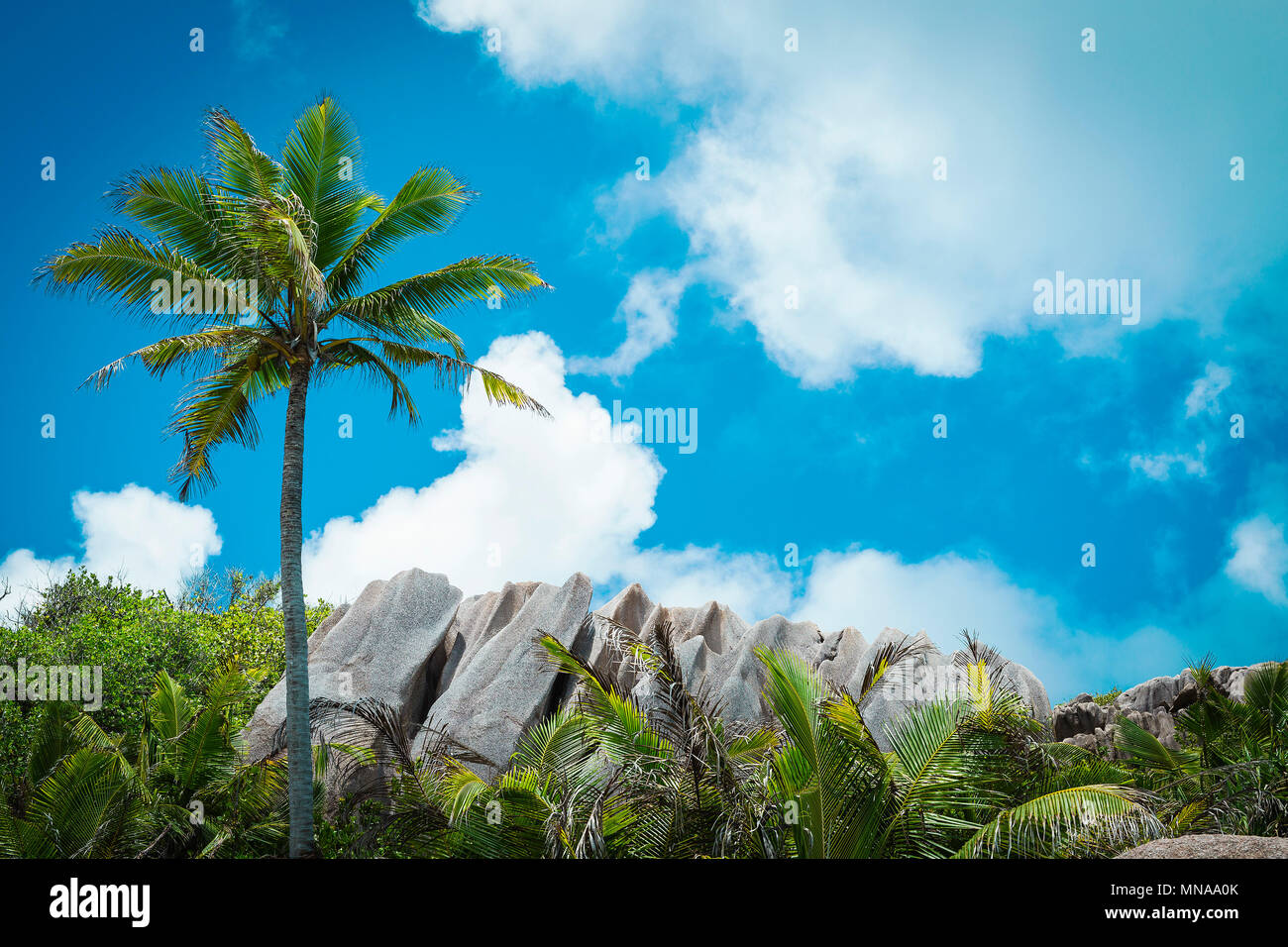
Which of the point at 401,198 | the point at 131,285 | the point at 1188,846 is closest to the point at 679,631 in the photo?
the point at 401,198

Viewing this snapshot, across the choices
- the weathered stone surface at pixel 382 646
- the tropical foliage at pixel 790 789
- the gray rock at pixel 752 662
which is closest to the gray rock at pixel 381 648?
the weathered stone surface at pixel 382 646

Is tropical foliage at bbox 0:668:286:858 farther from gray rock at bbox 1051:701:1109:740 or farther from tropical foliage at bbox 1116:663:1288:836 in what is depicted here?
gray rock at bbox 1051:701:1109:740

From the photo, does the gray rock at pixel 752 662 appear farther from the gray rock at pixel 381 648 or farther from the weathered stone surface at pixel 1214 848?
the weathered stone surface at pixel 1214 848

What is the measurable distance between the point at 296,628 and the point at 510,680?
6.89m

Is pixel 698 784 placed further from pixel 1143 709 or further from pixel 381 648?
pixel 1143 709

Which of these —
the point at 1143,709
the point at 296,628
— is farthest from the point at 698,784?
the point at 1143,709

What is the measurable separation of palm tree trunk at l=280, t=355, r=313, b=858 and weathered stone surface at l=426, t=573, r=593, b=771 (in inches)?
175

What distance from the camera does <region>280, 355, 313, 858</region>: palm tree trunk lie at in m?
12.2

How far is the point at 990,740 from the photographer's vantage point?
315 inches

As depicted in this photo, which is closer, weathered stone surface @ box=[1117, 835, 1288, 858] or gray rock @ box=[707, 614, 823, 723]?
weathered stone surface @ box=[1117, 835, 1288, 858]

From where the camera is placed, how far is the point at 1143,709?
2455cm

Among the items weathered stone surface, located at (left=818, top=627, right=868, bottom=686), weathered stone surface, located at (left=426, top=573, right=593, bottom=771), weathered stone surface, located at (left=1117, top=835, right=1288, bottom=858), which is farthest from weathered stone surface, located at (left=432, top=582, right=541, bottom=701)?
weathered stone surface, located at (left=1117, top=835, right=1288, bottom=858)

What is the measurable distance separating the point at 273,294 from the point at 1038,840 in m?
12.5

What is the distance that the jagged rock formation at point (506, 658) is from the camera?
18359mm
